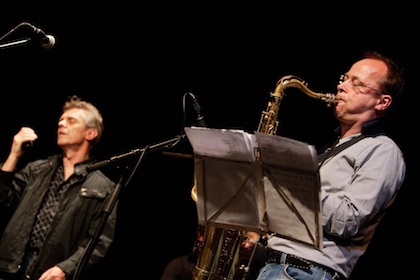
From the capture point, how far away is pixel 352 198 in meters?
2.41

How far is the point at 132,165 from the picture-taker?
2.82 meters

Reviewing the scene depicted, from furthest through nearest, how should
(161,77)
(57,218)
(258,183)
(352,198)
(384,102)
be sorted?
(161,77) → (57,218) → (384,102) → (352,198) → (258,183)

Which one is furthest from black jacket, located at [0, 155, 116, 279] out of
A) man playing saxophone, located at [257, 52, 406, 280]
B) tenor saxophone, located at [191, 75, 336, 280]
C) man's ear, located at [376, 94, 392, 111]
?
man's ear, located at [376, 94, 392, 111]

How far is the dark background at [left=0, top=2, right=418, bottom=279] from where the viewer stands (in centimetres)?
399

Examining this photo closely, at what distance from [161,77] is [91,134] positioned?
2.49 feet

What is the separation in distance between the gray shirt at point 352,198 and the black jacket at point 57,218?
1.59 metres

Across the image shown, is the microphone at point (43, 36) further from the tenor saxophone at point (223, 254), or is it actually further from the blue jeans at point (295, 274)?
the blue jeans at point (295, 274)

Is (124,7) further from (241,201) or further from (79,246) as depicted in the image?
(241,201)

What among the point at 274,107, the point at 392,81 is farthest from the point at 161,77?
the point at 392,81

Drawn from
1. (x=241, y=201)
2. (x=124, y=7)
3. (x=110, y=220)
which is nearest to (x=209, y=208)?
(x=241, y=201)

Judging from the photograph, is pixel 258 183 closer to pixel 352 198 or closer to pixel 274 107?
pixel 352 198

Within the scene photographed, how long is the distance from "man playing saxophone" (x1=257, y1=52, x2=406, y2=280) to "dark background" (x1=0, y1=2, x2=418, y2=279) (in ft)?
3.62

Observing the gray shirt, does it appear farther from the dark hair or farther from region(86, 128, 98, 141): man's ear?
region(86, 128, 98, 141): man's ear

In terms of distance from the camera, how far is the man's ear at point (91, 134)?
13.8 feet
